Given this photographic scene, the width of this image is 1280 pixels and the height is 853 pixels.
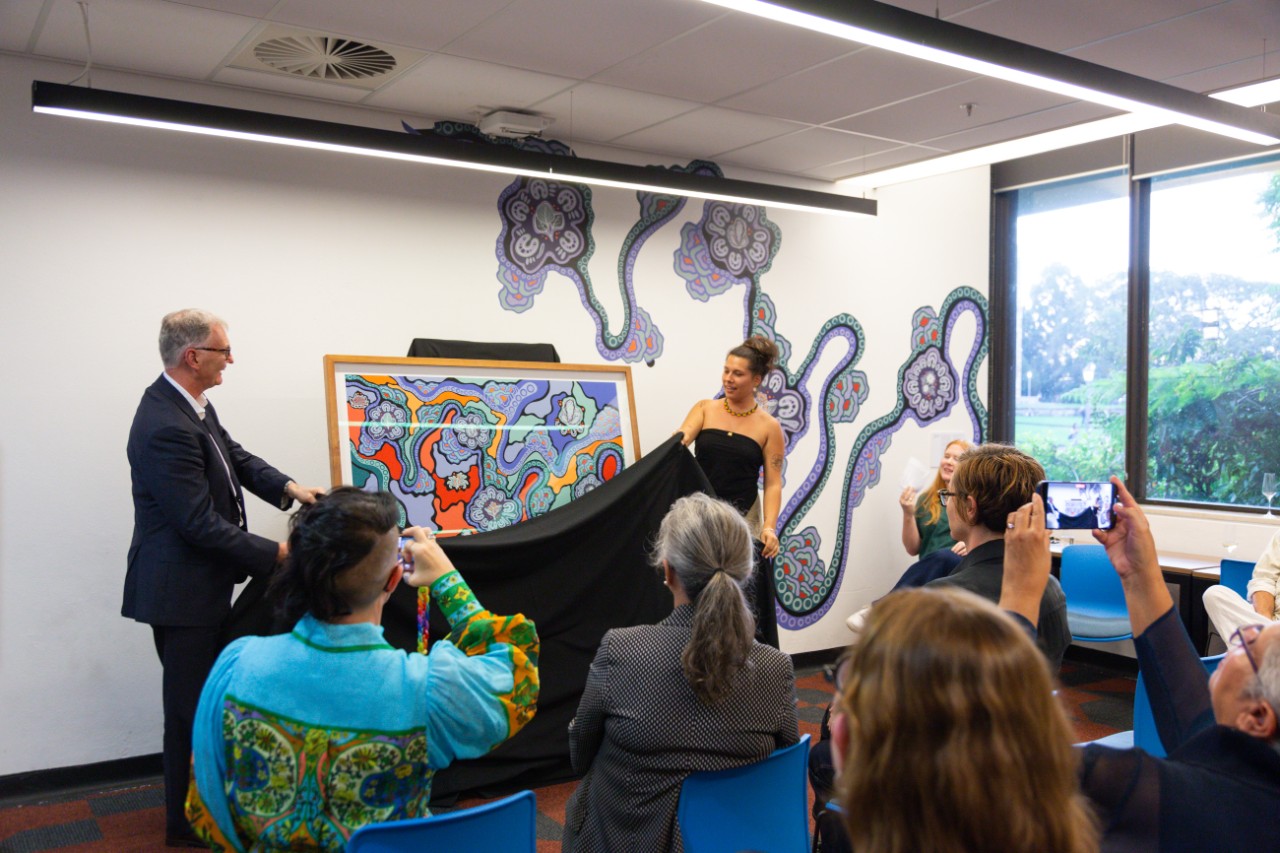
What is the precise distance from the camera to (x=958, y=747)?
857mm

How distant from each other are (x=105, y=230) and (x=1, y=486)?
41.1 inches

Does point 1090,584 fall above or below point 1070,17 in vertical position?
below

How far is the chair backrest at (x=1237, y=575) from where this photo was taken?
4.55 metres

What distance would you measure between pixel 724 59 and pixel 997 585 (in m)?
2.36

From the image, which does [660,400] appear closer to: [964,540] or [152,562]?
[152,562]

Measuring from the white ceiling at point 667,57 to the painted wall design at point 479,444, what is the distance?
4.05 feet

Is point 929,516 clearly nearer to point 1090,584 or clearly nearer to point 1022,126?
point 1090,584

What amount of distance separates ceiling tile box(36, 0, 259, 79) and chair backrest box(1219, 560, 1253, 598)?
181 inches

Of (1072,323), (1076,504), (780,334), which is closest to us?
(1076,504)

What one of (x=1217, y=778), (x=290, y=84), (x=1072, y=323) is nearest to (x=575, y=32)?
(x=290, y=84)

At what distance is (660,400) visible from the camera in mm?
5305

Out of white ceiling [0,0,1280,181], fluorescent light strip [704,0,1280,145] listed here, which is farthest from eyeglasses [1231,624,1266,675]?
white ceiling [0,0,1280,181]

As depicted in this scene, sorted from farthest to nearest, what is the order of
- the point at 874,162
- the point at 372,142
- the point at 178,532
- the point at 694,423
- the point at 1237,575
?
1. the point at 874,162
2. the point at 694,423
3. the point at 1237,575
4. the point at 372,142
5. the point at 178,532

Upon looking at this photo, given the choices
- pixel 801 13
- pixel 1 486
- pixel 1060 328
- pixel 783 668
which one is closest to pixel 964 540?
pixel 783 668
